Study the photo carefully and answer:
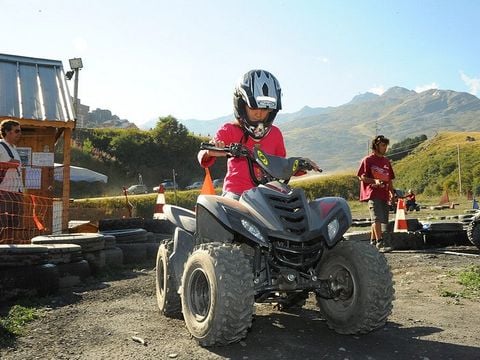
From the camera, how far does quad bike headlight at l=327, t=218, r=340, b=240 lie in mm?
3438

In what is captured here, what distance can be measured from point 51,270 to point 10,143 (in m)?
2.46

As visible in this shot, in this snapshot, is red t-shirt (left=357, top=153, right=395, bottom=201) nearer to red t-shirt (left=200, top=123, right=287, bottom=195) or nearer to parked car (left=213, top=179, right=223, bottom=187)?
red t-shirt (left=200, top=123, right=287, bottom=195)

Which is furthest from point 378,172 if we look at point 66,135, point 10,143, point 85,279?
point 66,135

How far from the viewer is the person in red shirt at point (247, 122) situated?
406 cm

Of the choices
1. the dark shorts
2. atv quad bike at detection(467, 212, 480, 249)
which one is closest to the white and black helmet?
the dark shorts

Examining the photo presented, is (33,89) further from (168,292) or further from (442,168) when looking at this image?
(442,168)

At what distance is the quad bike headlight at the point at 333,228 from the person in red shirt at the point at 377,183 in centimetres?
510

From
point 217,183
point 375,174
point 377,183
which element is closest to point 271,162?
point 377,183

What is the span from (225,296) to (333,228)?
3.07 ft

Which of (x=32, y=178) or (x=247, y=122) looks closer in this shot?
(x=247, y=122)

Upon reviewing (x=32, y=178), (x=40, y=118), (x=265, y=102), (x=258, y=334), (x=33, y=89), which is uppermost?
(x=33, y=89)

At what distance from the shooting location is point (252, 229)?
331 cm

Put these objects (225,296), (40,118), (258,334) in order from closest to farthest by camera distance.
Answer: (225,296) → (258,334) → (40,118)

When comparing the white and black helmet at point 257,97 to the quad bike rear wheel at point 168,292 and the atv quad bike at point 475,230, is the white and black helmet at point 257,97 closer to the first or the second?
the quad bike rear wheel at point 168,292
